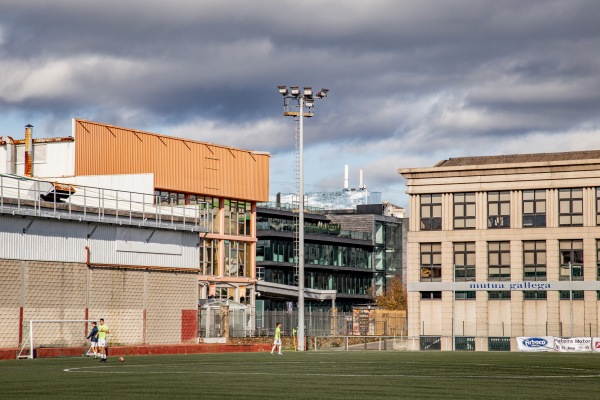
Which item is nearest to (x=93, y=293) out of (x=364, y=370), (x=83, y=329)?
(x=83, y=329)

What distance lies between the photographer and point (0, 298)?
58.8m

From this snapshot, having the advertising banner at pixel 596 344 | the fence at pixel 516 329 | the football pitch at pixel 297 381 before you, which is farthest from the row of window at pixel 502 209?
the football pitch at pixel 297 381

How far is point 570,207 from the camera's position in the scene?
318ft

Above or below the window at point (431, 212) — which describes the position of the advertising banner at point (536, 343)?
below

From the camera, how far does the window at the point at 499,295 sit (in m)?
98.8

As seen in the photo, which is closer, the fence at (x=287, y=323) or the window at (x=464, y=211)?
the fence at (x=287, y=323)

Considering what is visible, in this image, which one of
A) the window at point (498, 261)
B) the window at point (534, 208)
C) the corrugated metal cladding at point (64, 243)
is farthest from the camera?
the window at point (498, 261)

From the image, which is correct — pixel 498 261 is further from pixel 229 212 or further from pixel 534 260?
pixel 229 212

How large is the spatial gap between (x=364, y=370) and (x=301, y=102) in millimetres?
40509

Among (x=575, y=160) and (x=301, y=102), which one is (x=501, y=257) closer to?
(x=575, y=160)

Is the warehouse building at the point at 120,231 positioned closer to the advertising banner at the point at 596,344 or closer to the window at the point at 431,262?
the window at the point at 431,262

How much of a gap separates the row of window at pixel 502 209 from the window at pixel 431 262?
1.66m

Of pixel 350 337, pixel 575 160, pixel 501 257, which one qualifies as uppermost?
pixel 575 160

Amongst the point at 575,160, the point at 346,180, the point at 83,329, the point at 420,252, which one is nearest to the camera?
the point at 83,329
